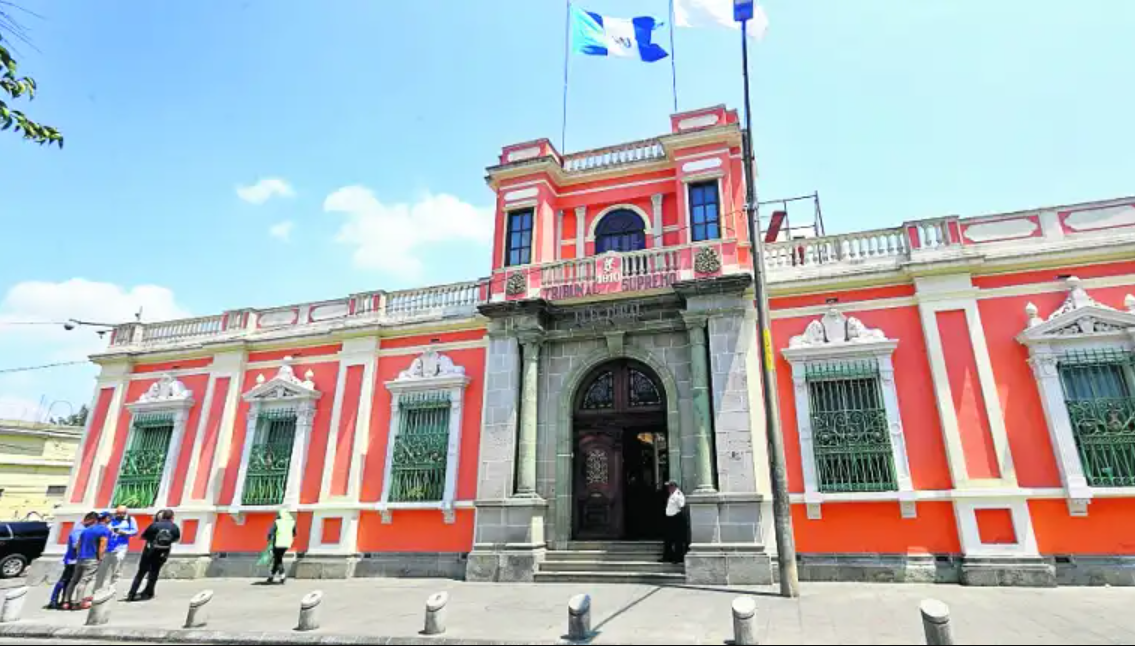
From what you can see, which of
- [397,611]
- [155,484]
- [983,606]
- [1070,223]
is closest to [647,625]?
[397,611]

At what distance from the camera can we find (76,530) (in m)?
9.47

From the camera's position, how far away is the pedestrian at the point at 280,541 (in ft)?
40.0

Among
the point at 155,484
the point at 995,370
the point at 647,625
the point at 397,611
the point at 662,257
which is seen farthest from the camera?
the point at 155,484

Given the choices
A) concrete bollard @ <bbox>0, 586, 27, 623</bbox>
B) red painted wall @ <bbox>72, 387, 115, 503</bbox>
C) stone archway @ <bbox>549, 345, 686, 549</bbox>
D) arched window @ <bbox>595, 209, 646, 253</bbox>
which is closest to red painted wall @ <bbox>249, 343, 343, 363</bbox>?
red painted wall @ <bbox>72, 387, 115, 503</bbox>

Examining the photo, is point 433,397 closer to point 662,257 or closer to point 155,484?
point 662,257

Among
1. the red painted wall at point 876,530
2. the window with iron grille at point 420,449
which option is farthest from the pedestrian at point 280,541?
the red painted wall at point 876,530

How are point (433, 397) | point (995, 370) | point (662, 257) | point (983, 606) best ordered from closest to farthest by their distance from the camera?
1. point (983, 606)
2. point (995, 370)
3. point (662, 257)
4. point (433, 397)

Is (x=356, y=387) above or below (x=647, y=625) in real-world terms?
above

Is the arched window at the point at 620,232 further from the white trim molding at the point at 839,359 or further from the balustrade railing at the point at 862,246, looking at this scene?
the white trim molding at the point at 839,359

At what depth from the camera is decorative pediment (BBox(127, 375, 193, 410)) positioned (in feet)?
51.5

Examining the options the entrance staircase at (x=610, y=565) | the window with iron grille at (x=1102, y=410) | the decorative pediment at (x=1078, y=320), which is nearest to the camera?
the window with iron grille at (x=1102, y=410)

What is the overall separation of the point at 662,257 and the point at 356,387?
807 cm

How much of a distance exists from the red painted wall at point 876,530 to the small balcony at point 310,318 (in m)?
8.49

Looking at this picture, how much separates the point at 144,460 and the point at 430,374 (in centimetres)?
852
